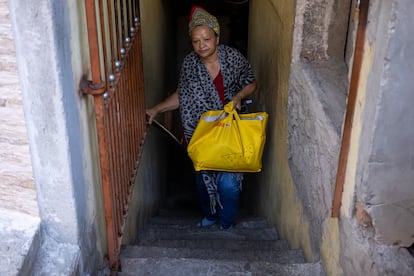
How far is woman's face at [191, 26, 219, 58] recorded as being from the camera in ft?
10.0

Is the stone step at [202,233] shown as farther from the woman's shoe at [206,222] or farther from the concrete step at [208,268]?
the concrete step at [208,268]

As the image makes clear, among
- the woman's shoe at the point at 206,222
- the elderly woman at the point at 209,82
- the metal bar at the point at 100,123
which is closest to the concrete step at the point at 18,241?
the metal bar at the point at 100,123

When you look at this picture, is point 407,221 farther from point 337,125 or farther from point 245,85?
point 245,85

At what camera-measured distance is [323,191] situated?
2.29 m

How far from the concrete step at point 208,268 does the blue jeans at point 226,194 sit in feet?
3.23

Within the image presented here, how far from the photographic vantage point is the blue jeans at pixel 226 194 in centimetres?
338

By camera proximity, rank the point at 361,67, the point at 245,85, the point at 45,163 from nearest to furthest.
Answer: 1. the point at 361,67
2. the point at 45,163
3. the point at 245,85

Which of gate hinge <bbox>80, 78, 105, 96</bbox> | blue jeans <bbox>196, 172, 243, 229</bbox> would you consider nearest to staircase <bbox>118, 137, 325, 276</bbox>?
blue jeans <bbox>196, 172, 243, 229</bbox>

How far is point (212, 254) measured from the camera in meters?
2.77

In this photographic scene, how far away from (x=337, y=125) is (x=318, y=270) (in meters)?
0.69

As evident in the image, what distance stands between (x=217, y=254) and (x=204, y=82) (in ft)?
3.60

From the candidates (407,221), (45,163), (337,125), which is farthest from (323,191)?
(45,163)

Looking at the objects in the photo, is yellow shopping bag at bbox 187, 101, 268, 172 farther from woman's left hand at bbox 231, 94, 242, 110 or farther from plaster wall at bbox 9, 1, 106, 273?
plaster wall at bbox 9, 1, 106, 273

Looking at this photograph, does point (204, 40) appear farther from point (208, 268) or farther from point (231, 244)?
point (208, 268)
